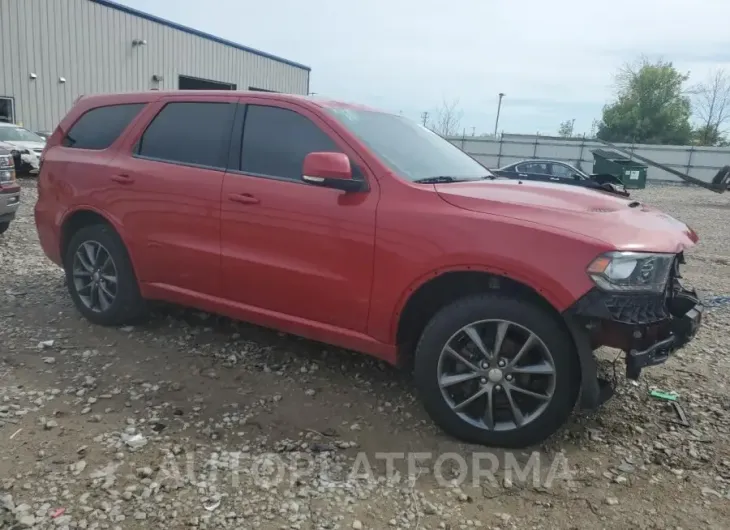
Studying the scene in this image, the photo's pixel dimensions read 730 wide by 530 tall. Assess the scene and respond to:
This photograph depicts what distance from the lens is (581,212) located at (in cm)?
295

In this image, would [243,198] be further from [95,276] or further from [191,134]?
[95,276]

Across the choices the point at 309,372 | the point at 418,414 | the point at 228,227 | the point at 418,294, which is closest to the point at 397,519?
the point at 418,414

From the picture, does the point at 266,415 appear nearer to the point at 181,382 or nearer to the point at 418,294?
the point at 181,382

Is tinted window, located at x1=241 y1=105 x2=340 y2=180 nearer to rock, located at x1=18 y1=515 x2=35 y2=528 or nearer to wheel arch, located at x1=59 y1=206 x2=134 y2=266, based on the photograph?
wheel arch, located at x1=59 y1=206 x2=134 y2=266

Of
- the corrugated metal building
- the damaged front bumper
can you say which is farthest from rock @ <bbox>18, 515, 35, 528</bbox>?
the corrugated metal building

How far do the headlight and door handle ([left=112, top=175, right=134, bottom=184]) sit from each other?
315 centimetres

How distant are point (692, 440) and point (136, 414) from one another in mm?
3114

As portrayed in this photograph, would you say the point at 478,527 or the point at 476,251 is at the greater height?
the point at 476,251

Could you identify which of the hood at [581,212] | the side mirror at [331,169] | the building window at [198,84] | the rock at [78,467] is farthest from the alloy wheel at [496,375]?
the building window at [198,84]

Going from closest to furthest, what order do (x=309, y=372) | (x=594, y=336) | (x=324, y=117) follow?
(x=594, y=336)
(x=324, y=117)
(x=309, y=372)

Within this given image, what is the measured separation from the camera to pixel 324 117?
3.53 metres

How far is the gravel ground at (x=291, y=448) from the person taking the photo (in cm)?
255

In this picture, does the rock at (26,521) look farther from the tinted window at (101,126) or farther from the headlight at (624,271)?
the tinted window at (101,126)

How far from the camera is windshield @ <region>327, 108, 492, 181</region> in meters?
3.48
